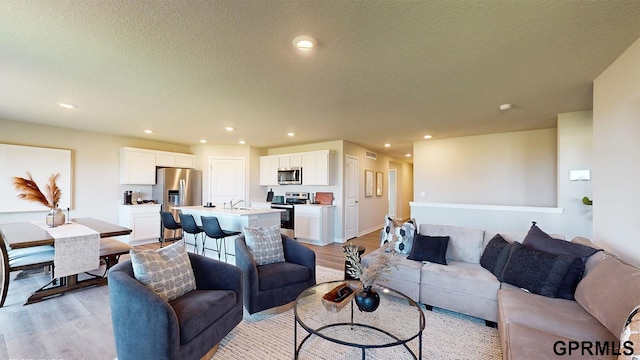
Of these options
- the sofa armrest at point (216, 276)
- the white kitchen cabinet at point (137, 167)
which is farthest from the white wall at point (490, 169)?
the white kitchen cabinet at point (137, 167)

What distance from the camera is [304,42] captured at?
2020mm

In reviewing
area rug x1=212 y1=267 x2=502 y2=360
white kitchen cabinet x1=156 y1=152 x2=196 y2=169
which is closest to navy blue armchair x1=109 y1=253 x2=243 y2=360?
area rug x1=212 y1=267 x2=502 y2=360

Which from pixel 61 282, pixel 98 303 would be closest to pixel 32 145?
pixel 61 282

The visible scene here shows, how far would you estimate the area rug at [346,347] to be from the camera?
2.02 m

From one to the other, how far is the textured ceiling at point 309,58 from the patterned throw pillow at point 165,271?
1.65 m

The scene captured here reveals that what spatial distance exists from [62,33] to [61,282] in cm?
298

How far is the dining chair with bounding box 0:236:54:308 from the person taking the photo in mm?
2676

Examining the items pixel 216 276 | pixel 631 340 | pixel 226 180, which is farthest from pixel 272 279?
pixel 226 180

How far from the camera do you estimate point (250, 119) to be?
4.36 m

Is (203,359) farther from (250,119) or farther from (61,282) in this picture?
(250,119)

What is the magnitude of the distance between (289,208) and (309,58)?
4.44 metres

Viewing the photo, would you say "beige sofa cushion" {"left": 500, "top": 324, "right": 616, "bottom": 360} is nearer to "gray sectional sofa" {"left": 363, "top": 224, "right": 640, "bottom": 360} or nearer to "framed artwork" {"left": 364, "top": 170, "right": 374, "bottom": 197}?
"gray sectional sofa" {"left": 363, "top": 224, "right": 640, "bottom": 360}

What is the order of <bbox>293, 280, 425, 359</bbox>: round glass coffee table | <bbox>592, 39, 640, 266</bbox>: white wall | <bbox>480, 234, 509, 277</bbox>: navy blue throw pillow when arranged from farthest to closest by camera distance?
1. <bbox>480, 234, 509, 277</bbox>: navy blue throw pillow
2. <bbox>592, 39, 640, 266</bbox>: white wall
3. <bbox>293, 280, 425, 359</bbox>: round glass coffee table

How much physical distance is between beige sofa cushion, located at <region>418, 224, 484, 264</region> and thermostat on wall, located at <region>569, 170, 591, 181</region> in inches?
80.7
